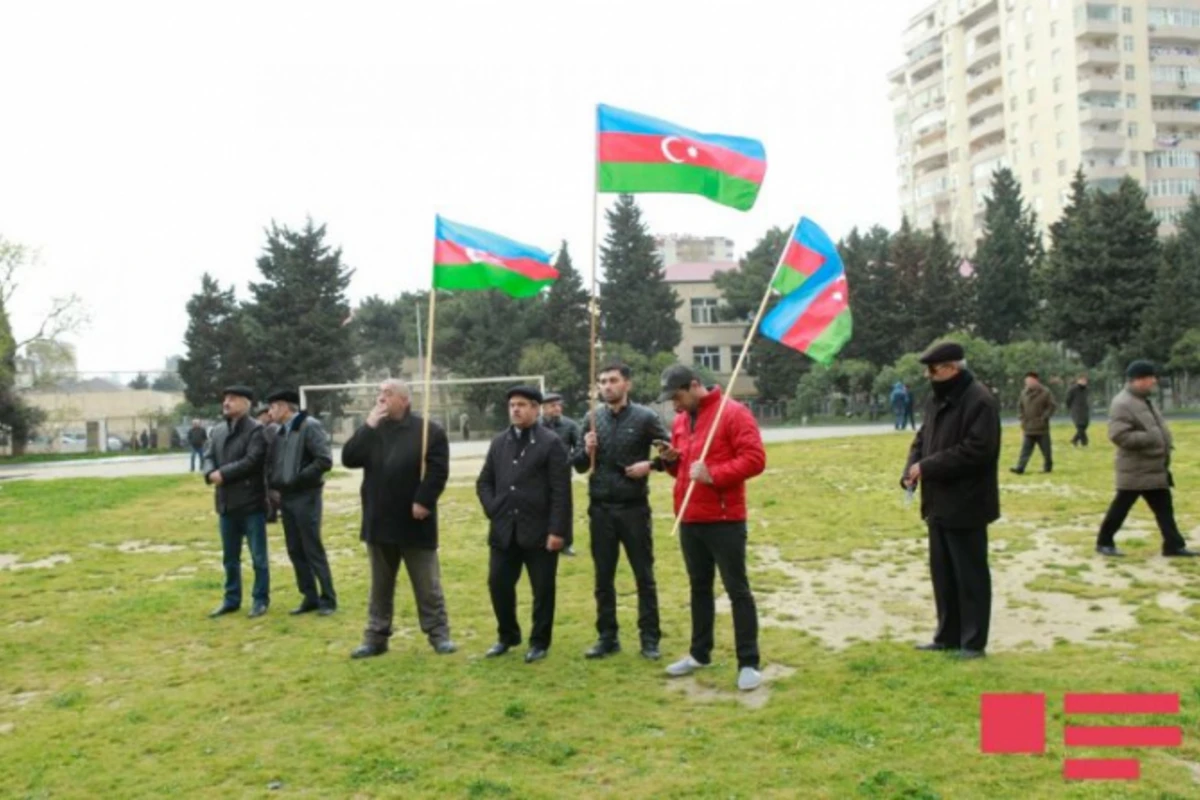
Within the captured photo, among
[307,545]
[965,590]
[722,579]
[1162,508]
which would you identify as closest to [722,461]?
[722,579]

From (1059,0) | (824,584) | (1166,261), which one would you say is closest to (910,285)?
(1166,261)

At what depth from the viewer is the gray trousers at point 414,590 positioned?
7.46 m

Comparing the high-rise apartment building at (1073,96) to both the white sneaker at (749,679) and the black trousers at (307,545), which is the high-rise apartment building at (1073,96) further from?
the white sneaker at (749,679)

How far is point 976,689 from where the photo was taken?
5766 millimetres

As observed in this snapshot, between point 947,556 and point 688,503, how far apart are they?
1.82m

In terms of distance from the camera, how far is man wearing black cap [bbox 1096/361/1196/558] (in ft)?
31.7

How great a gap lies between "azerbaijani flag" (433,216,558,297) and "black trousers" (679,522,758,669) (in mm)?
2838

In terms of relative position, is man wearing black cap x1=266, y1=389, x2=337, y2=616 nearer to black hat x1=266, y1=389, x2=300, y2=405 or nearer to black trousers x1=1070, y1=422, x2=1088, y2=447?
black hat x1=266, y1=389, x2=300, y2=405

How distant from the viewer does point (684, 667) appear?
256 inches

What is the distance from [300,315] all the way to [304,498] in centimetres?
5555

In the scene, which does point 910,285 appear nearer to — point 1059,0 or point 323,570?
point 1059,0

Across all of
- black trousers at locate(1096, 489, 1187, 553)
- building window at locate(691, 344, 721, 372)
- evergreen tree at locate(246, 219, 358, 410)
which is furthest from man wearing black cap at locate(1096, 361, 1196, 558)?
building window at locate(691, 344, 721, 372)

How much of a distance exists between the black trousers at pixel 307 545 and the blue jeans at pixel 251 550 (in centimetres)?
23

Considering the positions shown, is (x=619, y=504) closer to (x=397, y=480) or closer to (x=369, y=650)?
(x=397, y=480)
